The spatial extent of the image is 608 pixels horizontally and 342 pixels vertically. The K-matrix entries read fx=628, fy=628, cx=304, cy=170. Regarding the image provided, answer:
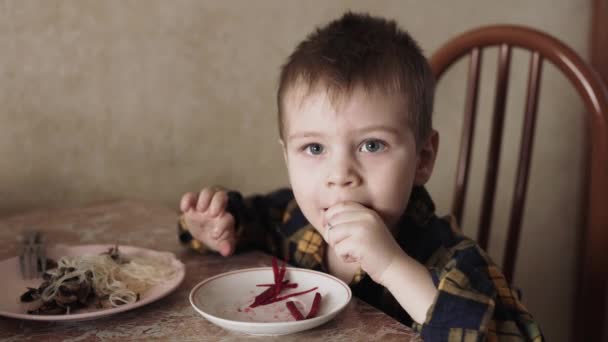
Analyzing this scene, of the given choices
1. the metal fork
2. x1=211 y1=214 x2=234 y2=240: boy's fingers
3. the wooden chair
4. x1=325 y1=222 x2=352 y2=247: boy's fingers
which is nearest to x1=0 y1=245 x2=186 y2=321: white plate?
the metal fork

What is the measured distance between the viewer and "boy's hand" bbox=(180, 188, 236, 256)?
1.06 meters

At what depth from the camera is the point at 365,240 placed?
80 centimetres

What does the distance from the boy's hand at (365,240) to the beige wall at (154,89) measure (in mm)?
814

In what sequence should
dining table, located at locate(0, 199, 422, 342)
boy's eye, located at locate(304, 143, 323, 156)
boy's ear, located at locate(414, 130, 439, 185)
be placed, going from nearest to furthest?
dining table, located at locate(0, 199, 422, 342) → boy's eye, located at locate(304, 143, 323, 156) → boy's ear, located at locate(414, 130, 439, 185)

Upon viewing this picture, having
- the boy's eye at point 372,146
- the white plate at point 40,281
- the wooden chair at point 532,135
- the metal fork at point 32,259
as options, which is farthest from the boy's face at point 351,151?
the wooden chair at point 532,135

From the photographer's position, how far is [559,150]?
2.05 meters

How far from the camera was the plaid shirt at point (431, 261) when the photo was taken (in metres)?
0.73

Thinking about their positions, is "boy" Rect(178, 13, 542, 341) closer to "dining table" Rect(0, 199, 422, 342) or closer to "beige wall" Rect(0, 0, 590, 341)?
"dining table" Rect(0, 199, 422, 342)

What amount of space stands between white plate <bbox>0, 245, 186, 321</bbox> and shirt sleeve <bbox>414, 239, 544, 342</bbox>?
34cm

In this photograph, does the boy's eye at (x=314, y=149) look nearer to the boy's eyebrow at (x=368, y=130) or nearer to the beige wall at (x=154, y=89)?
the boy's eyebrow at (x=368, y=130)

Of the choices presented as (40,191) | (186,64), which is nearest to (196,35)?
(186,64)

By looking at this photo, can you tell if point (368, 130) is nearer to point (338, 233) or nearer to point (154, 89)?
point (338, 233)

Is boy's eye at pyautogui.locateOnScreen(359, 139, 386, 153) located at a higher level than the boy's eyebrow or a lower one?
lower

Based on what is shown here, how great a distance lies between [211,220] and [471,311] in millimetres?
516
